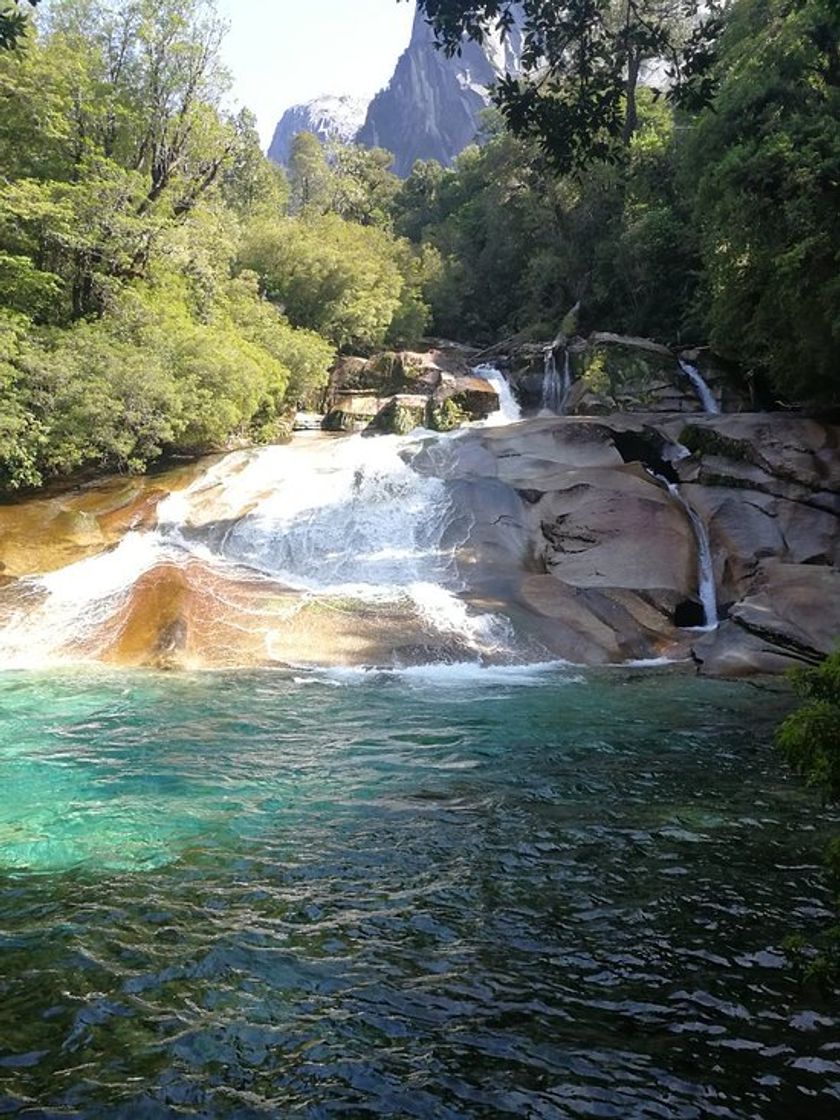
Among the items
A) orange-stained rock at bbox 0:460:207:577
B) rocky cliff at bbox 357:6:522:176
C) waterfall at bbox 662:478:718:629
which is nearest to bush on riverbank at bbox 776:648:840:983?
waterfall at bbox 662:478:718:629

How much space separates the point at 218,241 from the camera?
→ 925 inches

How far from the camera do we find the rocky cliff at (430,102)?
10400 cm

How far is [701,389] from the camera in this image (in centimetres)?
2292

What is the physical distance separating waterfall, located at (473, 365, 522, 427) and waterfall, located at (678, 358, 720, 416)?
5561 mm

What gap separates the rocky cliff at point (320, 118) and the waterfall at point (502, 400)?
165615 mm

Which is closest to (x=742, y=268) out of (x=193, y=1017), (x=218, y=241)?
(x=218, y=241)

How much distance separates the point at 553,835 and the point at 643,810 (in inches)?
35.6

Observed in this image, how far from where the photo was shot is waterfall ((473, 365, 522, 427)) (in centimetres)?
2711

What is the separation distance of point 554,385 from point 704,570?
1344 centimetres

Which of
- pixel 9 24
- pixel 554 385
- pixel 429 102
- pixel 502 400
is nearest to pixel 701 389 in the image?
pixel 554 385

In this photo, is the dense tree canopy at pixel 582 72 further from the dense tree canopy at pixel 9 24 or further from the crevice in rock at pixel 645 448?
the crevice in rock at pixel 645 448

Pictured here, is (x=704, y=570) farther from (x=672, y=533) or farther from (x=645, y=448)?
(x=645, y=448)

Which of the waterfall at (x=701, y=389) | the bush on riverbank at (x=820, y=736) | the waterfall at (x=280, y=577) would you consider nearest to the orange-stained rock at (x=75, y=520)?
the waterfall at (x=280, y=577)

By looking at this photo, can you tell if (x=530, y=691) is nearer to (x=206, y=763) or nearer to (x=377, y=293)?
(x=206, y=763)
